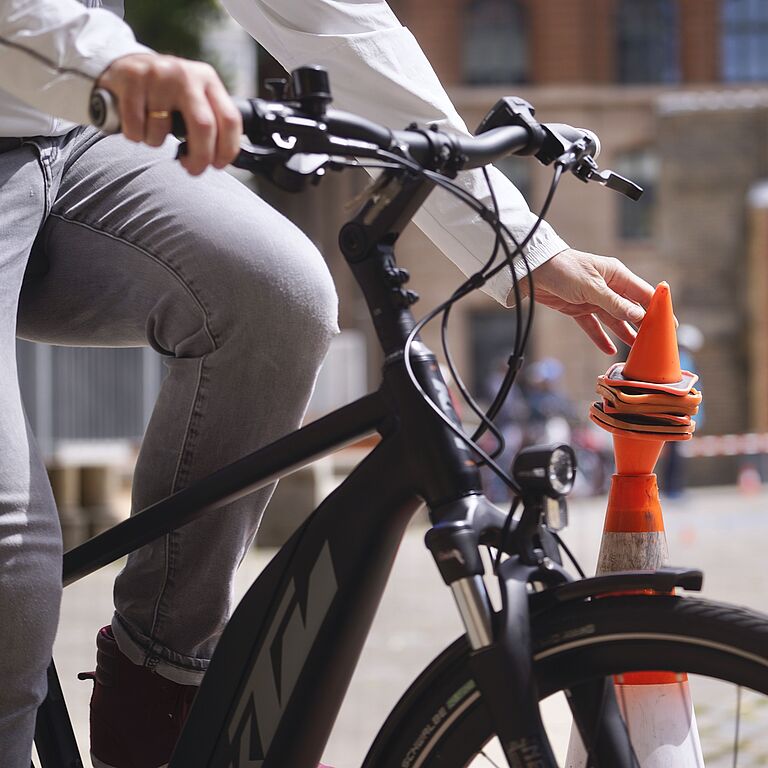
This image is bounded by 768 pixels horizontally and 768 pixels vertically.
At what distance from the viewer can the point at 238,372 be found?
66.6 inches

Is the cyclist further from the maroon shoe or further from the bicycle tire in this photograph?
the bicycle tire

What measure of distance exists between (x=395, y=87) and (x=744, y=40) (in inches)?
1254

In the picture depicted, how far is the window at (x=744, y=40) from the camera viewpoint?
30.9m

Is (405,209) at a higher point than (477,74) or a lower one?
lower

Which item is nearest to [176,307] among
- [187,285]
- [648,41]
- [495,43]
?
[187,285]

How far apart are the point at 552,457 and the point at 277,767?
48cm

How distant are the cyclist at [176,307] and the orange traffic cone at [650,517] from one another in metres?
0.05

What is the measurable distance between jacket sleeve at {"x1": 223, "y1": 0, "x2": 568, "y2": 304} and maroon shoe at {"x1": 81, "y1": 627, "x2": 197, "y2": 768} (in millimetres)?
711

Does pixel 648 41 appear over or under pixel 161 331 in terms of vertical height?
over

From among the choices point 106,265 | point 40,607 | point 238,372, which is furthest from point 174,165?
point 40,607

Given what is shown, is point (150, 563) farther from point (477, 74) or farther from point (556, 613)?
point (477, 74)

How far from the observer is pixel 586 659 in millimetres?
1307

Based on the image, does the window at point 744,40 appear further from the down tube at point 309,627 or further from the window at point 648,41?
the down tube at point 309,627

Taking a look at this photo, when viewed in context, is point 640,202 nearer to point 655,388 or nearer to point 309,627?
point 655,388
